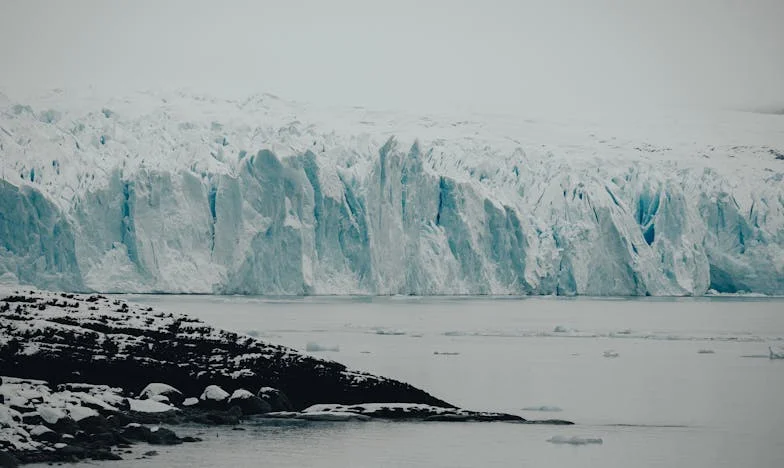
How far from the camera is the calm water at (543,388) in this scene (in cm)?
1156

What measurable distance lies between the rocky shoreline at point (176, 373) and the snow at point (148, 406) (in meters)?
0.01

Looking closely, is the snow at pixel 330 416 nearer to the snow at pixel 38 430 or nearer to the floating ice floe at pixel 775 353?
the snow at pixel 38 430

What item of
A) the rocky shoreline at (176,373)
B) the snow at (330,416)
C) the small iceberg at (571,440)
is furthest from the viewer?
the snow at (330,416)

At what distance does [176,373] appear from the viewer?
1406 cm

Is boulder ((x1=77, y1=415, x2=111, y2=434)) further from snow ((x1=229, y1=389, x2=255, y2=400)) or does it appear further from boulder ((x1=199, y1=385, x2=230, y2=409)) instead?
snow ((x1=229, y1=389, x2=255, y2=400))

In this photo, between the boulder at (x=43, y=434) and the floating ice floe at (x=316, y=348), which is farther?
the floating ice floe at (x=316, y=348)

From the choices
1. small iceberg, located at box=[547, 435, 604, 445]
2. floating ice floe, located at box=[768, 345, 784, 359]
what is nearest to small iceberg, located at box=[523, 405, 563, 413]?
small iceberg, located at box=[547, 435, 604, 445]

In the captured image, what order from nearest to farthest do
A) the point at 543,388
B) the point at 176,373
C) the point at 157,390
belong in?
the point at 157,390 → the point at 176,373 → the point at 543,388

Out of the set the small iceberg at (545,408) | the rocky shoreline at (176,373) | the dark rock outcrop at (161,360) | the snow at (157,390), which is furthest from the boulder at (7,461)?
the small iceberg at (545,408)

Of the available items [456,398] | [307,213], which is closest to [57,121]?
[307,213]

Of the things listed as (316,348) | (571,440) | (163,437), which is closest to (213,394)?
(163,437)

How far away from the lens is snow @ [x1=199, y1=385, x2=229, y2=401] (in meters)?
13.8

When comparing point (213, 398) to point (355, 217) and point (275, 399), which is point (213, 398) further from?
point (355, 217)

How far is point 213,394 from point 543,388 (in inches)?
248
